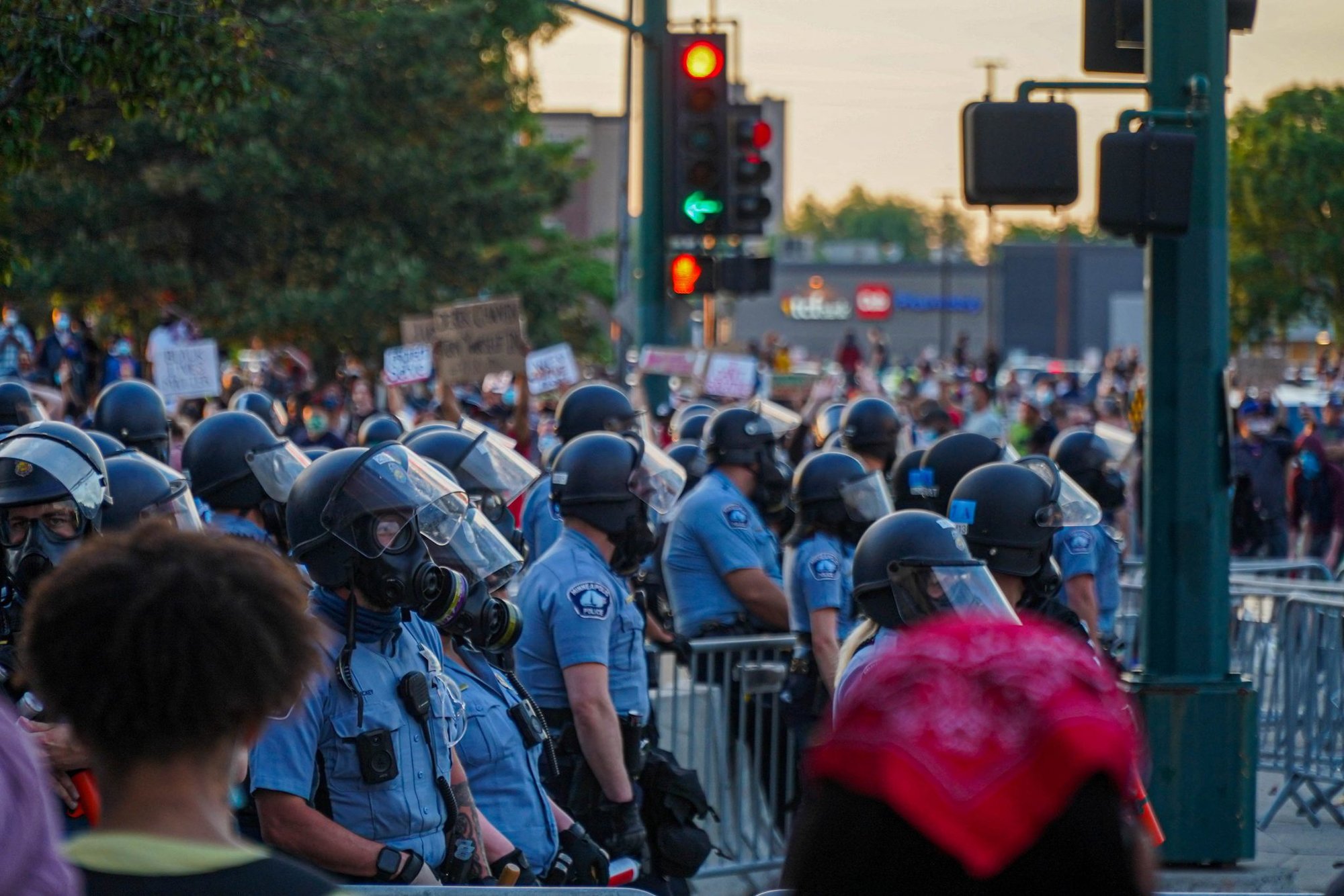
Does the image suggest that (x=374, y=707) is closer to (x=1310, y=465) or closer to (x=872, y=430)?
(x=872, y=430)

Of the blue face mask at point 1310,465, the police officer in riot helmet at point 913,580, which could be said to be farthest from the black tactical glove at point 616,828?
the blue face mask at point 1310,465

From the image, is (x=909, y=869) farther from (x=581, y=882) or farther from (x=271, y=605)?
(x=581, y=882)

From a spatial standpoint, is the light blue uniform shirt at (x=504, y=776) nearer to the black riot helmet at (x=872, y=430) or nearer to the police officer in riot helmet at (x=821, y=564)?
the police officer in riot helmet at (x=821, y=564)

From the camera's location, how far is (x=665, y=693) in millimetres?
9344

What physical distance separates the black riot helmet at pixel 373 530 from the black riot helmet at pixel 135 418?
13.2ft

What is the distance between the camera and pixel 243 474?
680 cm

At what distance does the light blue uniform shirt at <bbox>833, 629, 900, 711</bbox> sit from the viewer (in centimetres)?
417

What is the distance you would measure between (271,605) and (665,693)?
7240 millimetres

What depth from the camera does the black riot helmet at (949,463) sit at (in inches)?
298

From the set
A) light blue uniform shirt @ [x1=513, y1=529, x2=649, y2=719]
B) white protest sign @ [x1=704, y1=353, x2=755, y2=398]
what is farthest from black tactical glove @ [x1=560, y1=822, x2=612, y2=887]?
white protest sign @ [x1=704, y1=353, x2=755, y2=398]

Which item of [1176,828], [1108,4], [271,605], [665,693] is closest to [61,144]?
[665,693]

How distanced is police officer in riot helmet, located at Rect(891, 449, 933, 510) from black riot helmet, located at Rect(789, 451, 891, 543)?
0.18 meters

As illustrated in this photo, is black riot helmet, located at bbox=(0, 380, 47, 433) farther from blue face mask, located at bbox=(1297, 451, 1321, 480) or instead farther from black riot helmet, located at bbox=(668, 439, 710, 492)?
blue face mask, located at bbox=(1297, 451, 1321, 480)

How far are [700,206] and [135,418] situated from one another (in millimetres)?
6575
